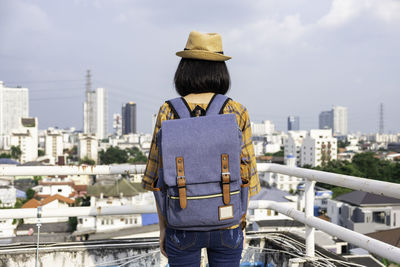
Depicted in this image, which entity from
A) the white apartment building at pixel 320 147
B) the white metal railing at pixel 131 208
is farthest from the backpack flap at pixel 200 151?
the white apartment building at pixel 320 147

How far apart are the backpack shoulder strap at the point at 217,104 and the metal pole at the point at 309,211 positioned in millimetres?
888

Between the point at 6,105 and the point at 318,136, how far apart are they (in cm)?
9670

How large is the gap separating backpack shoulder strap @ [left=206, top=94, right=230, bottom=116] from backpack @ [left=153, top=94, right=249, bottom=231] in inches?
2.9

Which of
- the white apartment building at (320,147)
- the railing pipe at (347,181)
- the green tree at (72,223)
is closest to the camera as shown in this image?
the railing pipe at (347,181)

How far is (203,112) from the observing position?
3.70ft

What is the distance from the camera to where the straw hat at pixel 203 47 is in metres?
1.15

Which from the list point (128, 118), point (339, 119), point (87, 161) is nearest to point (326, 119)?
point (339, 119)

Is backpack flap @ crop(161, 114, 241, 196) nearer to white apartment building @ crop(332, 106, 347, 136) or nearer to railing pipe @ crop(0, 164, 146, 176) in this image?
railing pipe @ crop(0, 164, 146, 176)

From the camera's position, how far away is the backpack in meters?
1.01

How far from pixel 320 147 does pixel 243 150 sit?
5853cm

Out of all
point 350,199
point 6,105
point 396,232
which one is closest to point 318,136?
point 350,199

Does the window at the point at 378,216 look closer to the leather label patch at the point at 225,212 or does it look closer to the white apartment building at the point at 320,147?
the leather label patch at the point at 225,212

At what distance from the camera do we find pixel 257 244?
219 centimetres

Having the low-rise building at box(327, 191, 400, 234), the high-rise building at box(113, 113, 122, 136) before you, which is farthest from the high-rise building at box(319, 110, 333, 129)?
→ the low-rise building at box(327, 191, 400, 234)
